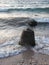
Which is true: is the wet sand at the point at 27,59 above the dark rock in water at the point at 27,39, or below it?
below

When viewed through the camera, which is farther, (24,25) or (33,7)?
(33,7)

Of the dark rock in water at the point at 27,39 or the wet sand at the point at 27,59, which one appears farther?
the dark rock in water at the point at 27,39

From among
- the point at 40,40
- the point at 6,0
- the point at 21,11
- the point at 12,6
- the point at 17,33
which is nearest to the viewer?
the point at 40,40

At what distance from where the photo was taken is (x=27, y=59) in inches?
232

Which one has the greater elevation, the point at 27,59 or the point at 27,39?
the point at 27,39

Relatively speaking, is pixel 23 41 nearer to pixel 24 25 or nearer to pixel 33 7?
pixel 24 25

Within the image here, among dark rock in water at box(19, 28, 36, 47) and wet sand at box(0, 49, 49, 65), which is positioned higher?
dark rock in water at box(19, 28, 36, 47)

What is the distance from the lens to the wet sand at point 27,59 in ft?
18.5

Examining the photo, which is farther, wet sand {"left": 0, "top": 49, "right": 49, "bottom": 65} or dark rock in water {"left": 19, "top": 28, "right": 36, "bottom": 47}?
dark rock in water {"left": 19, "top": 28, "right": 36, "bottom": 47}

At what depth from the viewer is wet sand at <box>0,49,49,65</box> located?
5637mm

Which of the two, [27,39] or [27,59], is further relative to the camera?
[27,39]

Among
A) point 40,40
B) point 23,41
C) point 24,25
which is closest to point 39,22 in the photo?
point 24,25

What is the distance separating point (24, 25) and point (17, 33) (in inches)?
93.4

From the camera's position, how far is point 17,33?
8570 millimetres
